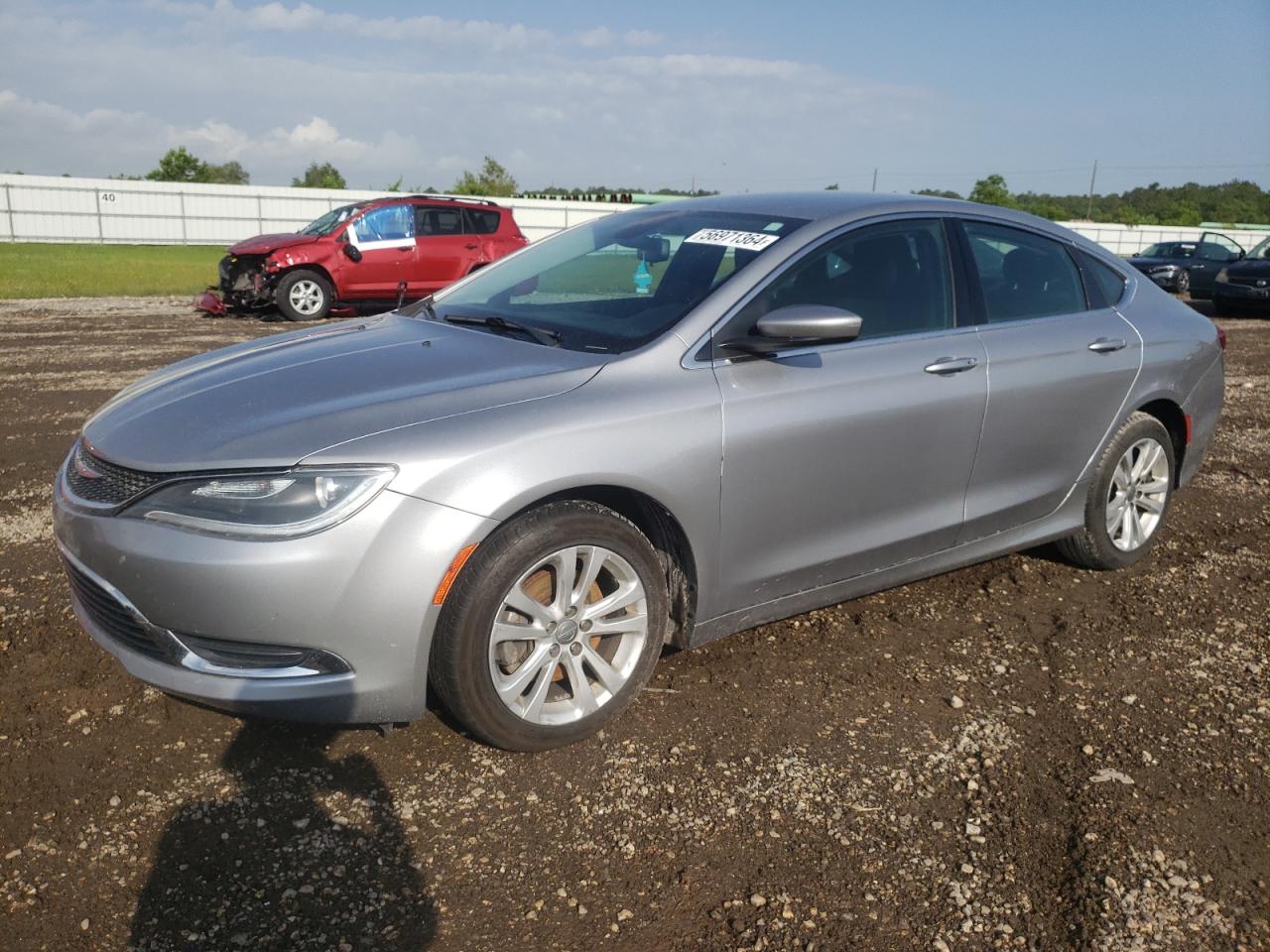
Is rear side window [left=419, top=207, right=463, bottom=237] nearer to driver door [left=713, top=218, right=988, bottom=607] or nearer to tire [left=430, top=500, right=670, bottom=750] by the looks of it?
driver door [left=713, top=218, right=988, bottom=607]

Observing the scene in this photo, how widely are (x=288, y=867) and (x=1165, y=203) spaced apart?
3522 inches

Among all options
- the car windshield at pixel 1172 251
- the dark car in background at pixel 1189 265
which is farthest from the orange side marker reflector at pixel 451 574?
the car windshield at pixel 1172 251


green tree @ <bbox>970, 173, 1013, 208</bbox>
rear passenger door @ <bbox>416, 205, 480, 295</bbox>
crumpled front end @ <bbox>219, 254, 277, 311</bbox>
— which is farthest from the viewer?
green tree @ <bbox>970, 173, 1013, 208</bbox>

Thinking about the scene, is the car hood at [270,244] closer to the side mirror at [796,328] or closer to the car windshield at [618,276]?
the car windshield at [618,276]

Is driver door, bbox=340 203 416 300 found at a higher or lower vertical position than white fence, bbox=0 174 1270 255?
lower

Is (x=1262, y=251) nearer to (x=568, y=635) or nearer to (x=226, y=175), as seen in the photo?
(x=568, y=635)

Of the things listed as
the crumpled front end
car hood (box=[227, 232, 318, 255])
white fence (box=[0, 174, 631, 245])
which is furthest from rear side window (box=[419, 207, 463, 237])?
white fence (box=[0, 174, 631, 245])

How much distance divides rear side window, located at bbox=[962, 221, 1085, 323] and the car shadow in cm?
294

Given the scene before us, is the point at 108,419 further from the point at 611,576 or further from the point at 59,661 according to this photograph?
the point at 611,576

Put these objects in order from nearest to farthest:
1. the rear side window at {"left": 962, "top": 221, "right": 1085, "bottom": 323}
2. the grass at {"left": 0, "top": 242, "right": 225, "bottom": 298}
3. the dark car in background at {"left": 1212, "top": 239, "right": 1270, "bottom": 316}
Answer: the rear side window at {"left": 962, "top": 221, "right": 1085, "bottom": 323} < the dark car in background at {"left": 1212, "top": 239, "right": 1270, "bottom": 316} < the grass at {"left": 0, "top": 242, "right": 225, "bottom": 298}

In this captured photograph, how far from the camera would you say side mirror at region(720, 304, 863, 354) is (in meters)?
3.22

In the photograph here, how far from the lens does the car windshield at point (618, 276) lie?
345cm

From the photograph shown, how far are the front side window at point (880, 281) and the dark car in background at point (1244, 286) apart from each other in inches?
638

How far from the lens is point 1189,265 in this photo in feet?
69.9
